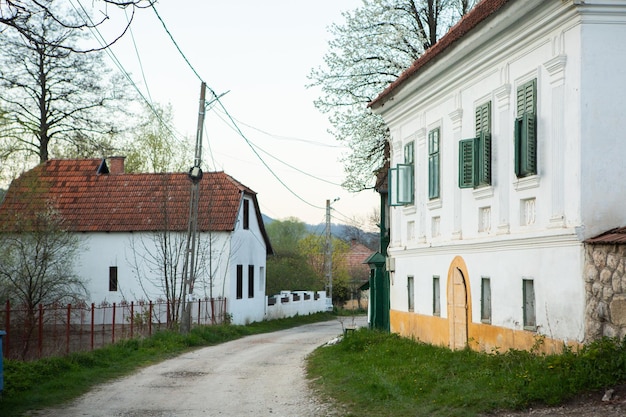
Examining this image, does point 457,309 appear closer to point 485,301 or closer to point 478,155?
point 485,301

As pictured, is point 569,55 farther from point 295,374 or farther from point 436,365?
point 295,374

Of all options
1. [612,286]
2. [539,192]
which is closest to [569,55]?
[539,192]

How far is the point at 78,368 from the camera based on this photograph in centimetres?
1767

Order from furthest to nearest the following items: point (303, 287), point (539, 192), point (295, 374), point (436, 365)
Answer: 1. point (303, 287)
2. point (295, 374)
3. point (436, 365)
4. point (539, 192)

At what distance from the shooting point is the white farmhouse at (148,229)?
37.0 m

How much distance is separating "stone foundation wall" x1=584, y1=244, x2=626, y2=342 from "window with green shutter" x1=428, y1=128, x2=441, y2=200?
7137mm

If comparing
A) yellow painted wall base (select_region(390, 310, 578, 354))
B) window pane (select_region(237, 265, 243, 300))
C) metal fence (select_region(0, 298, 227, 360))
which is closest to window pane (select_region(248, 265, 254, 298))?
window pane (select_region(237, 265, 243, 300))

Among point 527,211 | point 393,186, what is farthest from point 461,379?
point 393,186

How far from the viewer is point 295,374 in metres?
18.1

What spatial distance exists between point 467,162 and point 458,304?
3.08 metres

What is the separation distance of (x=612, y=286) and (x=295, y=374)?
8.39m

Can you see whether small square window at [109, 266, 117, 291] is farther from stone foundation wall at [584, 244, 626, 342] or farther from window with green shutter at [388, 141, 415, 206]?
stone foundation wall at [584, 244, 626, 342]

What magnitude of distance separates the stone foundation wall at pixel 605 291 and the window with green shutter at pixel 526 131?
2.16 metres

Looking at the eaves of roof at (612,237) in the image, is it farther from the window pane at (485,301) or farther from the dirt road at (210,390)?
the dirt road at (210,390)
